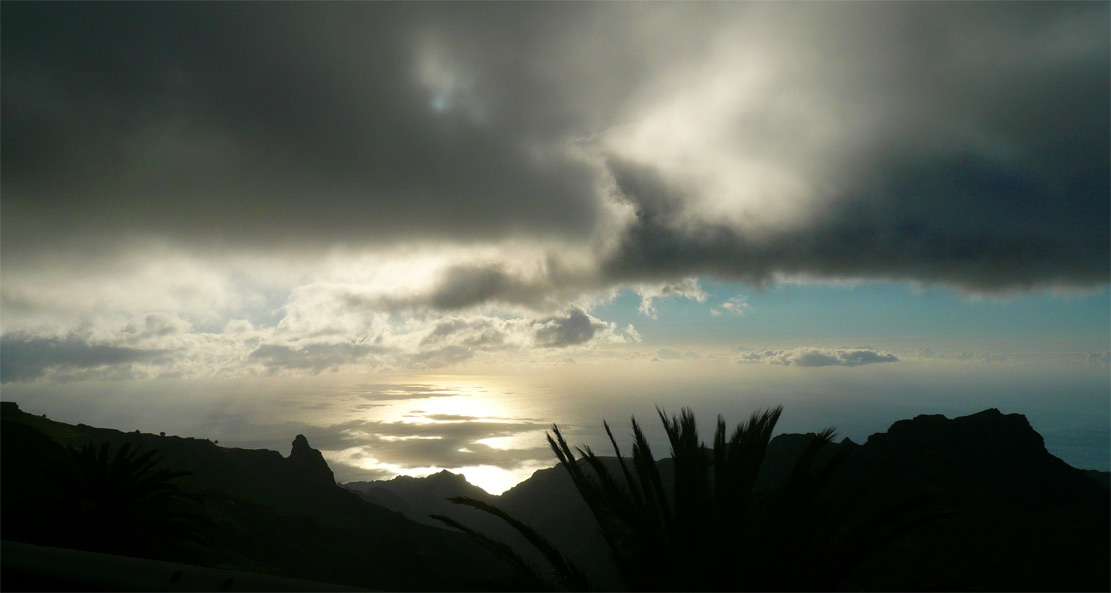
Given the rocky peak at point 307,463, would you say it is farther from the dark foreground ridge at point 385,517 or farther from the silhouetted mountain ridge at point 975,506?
the silhouetted mountain ridge at point 975,506

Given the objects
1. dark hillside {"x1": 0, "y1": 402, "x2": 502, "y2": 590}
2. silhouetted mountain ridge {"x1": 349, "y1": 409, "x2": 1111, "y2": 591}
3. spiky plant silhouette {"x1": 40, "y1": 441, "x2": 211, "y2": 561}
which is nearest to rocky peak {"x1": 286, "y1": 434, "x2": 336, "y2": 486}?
dark hillside {"x1": 0, "y1": 402, "x2": 502, "y2": 590}

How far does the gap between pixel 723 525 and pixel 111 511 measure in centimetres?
1581

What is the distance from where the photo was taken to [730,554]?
5695 mm

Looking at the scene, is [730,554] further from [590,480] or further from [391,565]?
[391,565]

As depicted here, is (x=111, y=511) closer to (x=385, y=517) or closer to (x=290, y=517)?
(x=290, y=517)

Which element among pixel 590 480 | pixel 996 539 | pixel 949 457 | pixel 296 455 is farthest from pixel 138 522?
pixel 296 455

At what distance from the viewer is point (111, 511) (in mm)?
12289

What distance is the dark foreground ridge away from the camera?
17.0ft

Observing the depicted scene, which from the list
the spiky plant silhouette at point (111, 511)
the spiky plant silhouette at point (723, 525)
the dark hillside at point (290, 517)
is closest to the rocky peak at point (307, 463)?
the dark hillside at point (290, 517)

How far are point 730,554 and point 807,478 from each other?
5.10 feet

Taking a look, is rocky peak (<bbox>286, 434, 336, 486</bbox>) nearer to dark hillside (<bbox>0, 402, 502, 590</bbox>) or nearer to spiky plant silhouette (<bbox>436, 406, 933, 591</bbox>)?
dark hillside (<bbox>0, 402, 502, 590</bbox>)

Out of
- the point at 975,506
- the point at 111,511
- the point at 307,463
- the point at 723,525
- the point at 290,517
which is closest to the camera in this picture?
the point at 723,525

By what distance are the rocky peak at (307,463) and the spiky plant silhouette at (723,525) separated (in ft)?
425

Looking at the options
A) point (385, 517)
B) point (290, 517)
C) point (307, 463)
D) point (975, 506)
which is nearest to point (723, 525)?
point (975, 506)
